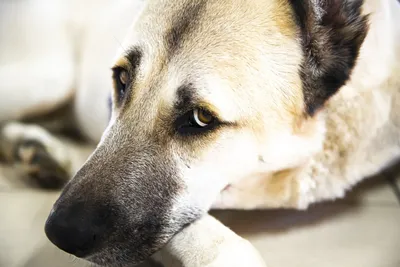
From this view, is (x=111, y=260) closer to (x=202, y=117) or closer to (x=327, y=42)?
(x=202, y=117)

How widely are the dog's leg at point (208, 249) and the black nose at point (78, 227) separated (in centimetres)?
18

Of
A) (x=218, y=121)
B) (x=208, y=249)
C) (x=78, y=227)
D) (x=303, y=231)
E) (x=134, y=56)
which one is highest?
(x=134, y=56)

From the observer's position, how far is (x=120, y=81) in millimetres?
1118

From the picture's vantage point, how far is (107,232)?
926mm

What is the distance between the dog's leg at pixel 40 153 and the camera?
144 cm

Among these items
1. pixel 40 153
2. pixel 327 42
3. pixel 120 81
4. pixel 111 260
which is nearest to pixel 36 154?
pixel 40 153

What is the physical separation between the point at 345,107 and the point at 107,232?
2.07ft

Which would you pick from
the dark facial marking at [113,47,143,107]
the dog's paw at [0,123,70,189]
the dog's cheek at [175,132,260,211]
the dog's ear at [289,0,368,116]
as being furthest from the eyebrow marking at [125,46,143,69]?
the dog's paw at [0,123,70,189]

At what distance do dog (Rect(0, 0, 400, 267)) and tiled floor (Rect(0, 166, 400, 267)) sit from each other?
0.19ft

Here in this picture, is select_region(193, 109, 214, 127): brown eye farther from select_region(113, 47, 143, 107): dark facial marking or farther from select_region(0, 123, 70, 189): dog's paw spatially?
select_region(0, 123, 70, 189): dog's paw

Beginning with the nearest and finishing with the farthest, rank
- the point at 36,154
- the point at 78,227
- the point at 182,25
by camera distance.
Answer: the point at 78,227 → the point at 182,25 → the point at 36,154

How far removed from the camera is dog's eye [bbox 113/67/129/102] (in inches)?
42.6

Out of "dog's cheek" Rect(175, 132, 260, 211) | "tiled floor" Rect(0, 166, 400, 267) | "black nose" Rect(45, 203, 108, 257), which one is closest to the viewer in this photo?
"black nose" Rect(45, 203, 108, 257)

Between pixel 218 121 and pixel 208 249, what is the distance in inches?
10.0
